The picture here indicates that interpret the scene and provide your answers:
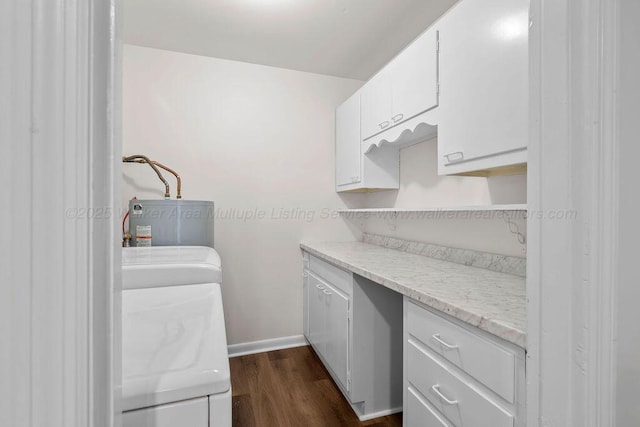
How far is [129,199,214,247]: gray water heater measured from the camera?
1549mm

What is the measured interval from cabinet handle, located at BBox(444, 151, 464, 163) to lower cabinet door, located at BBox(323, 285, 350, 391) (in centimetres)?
87

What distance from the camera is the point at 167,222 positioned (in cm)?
159

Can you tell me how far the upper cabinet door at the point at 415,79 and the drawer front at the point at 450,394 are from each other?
110cm

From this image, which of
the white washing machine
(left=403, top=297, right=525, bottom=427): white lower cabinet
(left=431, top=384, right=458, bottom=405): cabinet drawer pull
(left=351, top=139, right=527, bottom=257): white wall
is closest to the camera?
the white washing machine

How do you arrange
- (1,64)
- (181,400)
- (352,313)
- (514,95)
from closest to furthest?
1. (1,64)
2. (181,400)
3. (514,95)
4. (352,313)

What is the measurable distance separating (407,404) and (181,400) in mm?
1018

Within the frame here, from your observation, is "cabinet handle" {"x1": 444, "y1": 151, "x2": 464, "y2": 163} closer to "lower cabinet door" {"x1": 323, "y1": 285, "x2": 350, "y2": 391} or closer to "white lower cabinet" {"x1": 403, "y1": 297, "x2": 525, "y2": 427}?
"white lower cabinet" {"x1": 403, "y1": 297, "x2": 525, "y2": 427}

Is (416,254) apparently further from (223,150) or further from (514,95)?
(223,150)

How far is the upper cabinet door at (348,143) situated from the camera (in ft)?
7.29

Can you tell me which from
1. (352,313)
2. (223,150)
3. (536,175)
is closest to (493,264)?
(352,313)

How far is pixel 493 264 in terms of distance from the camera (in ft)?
4.78

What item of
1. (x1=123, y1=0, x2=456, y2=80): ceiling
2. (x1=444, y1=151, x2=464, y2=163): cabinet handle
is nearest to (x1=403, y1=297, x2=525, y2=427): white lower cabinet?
(x1=444, y1=151, x2=464, y2=163): cabinet handle

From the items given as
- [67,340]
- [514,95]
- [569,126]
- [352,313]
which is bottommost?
[352,313]

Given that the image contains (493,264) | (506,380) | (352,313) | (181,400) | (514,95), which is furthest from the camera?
(352,313)
